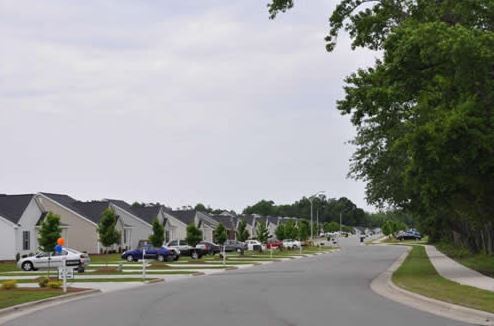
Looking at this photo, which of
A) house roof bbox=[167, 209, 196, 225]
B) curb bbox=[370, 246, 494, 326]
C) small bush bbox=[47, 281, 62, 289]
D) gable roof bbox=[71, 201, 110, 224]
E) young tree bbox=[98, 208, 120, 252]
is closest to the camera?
curb bbox=[370, 246, 494, 326]

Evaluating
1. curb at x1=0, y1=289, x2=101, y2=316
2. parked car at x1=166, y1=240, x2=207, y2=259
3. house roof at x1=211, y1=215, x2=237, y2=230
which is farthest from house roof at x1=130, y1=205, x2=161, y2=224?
curb at x1=0, y1=289, x2=101, y2=316

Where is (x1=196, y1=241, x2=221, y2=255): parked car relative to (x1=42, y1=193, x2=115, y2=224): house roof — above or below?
below

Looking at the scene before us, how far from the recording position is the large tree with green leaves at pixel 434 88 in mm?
22703

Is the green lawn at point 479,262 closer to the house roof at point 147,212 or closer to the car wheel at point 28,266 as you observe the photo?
the car wheel at point 28,266

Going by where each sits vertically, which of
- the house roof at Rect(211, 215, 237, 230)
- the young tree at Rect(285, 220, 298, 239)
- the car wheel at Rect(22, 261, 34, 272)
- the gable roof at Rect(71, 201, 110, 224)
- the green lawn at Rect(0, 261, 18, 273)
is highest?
the gable roof at Rect(71, 201, 110, 224)

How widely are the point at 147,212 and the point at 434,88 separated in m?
67.1

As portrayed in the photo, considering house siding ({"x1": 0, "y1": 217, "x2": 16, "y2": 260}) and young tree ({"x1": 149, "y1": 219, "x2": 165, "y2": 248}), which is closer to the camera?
young tree ({"x1": 149, "y1": 219, "x2": 165, "y2": 248})

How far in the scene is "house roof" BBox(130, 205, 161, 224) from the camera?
8785 cm

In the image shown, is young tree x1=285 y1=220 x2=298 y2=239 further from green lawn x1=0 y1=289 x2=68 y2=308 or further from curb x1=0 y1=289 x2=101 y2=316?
green lawn x1=0 y1=289 x2=68 y2=308

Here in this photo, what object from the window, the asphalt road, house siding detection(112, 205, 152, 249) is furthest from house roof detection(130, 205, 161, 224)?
the asphalt road

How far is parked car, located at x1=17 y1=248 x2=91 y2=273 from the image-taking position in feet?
134

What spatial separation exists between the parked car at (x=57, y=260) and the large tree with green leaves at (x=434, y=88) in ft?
61.1

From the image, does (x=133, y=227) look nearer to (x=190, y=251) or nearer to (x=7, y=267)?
(x=190, y=251)

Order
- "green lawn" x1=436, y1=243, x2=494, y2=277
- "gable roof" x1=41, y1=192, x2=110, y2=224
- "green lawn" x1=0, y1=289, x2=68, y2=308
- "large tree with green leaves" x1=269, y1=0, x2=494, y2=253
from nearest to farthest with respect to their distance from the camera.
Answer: "green lawn" x1=0, y1=289, x2=68, y2=308 → "large tree with green leaves" x1=269, y1=0, x2=494, y2=253 → "green lawn" x1=436, y1=243, x2=494, y2=277 → "gable roof" x1=41, y1=192, x2=110, y2=224
